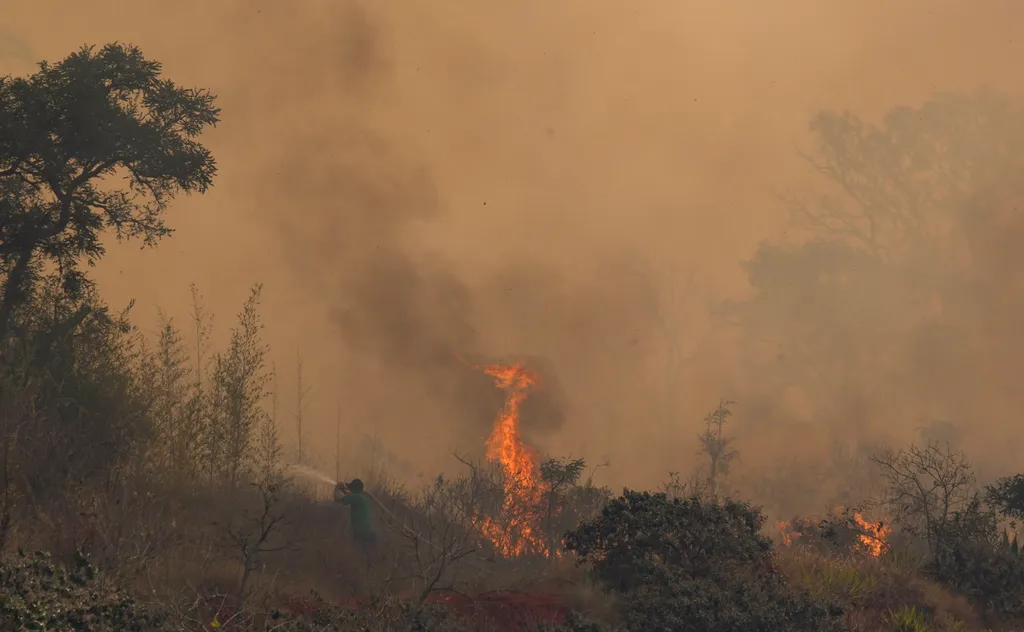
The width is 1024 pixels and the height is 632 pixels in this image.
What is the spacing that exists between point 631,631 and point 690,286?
79.3 m

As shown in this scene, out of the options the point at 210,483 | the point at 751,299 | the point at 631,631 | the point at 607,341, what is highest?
the point at 751,299

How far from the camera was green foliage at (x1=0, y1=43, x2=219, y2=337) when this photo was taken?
21984 millimetres

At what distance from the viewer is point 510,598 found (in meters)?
14.9

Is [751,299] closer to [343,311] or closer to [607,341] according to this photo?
[607,341]

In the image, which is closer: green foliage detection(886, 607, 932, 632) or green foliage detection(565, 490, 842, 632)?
green foliage detection(565, 490, 842, 632)

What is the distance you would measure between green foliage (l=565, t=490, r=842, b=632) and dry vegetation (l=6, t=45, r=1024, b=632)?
0.04m

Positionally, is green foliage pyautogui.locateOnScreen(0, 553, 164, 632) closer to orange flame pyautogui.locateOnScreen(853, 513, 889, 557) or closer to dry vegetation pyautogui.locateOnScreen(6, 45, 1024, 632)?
dry vegetation pyautogui.locateOnScreen(6, 45, 1024, 632)

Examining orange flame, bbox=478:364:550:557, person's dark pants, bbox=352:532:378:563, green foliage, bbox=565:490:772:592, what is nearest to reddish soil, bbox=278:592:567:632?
green foliage, bbox=565:490:772:592

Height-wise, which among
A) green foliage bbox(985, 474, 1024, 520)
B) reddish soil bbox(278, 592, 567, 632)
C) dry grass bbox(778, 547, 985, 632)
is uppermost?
green foliage bbox(985, 474, 1024, 520)

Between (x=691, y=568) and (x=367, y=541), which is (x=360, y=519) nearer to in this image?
(x=367, y=541)

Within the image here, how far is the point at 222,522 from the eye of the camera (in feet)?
65.6

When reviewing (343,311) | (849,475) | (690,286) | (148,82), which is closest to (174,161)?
(148,82)

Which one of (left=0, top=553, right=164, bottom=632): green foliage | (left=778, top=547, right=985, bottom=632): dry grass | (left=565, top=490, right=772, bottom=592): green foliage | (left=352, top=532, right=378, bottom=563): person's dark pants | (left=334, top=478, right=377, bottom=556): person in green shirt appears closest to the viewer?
(left=0, top=553, right=164, bottom=632): green foliage

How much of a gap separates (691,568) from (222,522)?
10398mm
